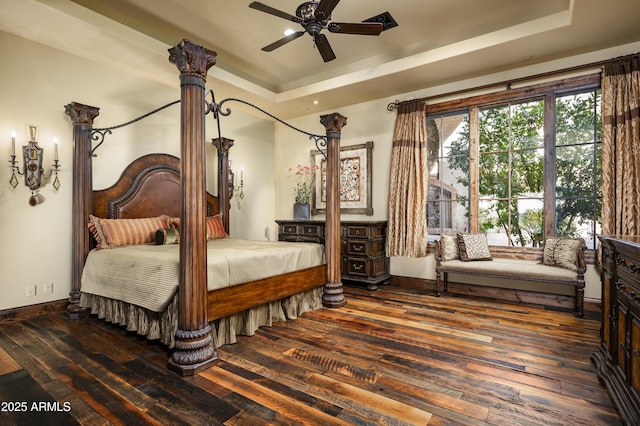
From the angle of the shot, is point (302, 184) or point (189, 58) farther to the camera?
point (302, 184)

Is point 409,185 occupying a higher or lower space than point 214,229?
higher

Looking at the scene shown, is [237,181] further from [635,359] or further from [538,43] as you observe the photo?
[635,359]

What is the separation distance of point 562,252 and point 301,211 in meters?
3.56

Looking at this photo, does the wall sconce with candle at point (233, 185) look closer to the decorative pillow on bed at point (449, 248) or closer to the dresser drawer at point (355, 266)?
the dresser drawer at point (355, 266)

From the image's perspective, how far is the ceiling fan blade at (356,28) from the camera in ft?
9.28

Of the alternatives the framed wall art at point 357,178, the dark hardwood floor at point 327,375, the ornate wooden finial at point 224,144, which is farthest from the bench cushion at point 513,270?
the ornate wooden finial at point 224,144

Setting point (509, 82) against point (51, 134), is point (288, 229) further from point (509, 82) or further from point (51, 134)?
point (509, 82)

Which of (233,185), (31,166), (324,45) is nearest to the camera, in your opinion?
(324,45)

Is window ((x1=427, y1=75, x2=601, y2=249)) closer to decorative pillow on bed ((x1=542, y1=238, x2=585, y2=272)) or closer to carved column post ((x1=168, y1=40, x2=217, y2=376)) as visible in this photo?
decorative pillow on bed ((x1=542, y1=238, x2=585, y2=272))

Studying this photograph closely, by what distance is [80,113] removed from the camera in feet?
11.3

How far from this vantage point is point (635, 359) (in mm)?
1598

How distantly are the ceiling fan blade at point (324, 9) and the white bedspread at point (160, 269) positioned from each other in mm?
2049

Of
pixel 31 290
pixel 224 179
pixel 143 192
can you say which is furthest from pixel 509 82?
pixel 31 290

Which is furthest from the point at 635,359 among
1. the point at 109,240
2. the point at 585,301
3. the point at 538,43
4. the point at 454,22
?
the point at 109,240
